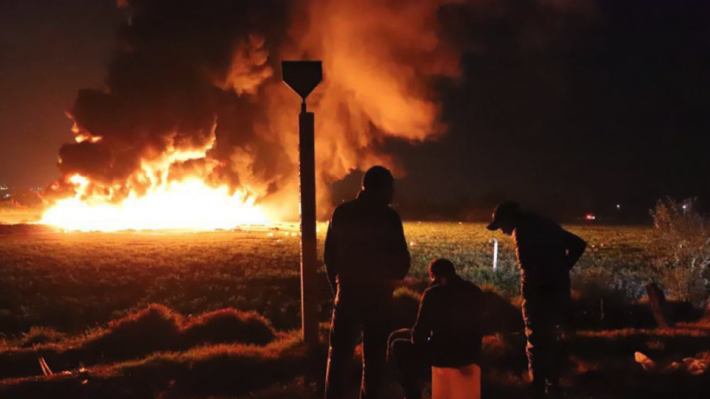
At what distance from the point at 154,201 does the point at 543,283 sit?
154 ft

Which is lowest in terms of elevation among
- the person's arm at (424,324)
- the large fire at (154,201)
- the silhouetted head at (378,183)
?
the person's arm at (424,324)

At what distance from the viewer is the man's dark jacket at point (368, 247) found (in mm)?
4344

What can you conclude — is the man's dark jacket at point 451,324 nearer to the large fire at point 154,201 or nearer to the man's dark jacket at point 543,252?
the man's dark jacket at point 543,252

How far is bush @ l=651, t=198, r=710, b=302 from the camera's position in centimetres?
1316

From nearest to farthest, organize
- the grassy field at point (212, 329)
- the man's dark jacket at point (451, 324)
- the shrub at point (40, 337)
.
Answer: the man's dark jacket at point (451, 324)
the grassy field at point (212, 329)
the shrub at point (40, 337)

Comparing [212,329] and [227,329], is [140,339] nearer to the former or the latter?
[212,329]

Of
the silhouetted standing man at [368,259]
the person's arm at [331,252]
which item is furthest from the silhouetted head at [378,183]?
the person's arm at [331,252]

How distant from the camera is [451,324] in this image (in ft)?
14.0

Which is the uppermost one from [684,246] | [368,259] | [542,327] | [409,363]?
[368,259]

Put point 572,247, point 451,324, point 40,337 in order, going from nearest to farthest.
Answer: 1. point 451,324
2. point 572,247
3. point 40,337

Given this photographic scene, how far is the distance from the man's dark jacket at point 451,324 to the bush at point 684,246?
10.8m

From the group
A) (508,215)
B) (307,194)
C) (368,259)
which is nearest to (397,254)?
(368,259)

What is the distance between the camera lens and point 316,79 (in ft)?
22.5

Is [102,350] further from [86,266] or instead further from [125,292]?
[86,266]
